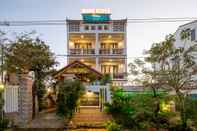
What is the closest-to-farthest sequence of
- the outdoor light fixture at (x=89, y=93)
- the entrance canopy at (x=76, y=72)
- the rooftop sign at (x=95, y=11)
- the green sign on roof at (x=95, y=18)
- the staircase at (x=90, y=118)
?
the staircase at (x=90, y=118) < the outdoor light fixture at (x=89, y=93) < the entrance canopy at (x=76, y=72) < the green sign on roof at (x=95, y=18) < the rooftop sign at (x=95, y=11)

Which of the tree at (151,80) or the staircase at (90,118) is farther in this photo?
the staircase at (90,118)

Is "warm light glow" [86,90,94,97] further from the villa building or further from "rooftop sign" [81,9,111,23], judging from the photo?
"rooftop sign" [81,9,111,23]

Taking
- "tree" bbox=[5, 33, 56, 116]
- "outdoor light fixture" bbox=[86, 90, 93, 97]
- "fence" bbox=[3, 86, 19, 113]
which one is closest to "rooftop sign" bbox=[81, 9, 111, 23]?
"tree" bbox=[5, 33, 56, 116]

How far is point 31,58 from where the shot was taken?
19703 mm

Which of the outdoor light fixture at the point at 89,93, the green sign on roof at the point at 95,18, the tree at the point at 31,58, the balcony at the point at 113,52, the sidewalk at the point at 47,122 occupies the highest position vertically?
the green sign on roof at the point at 95,18

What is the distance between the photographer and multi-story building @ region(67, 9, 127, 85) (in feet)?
110

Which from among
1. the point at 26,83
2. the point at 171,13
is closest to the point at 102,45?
the point at 171,13

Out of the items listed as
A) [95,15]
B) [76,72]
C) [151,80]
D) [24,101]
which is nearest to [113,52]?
[95,15]

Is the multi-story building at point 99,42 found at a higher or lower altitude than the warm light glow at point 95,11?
lower

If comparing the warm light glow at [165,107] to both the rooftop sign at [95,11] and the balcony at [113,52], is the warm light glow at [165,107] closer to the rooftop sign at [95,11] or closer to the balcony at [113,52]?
the balcony at [113,52]

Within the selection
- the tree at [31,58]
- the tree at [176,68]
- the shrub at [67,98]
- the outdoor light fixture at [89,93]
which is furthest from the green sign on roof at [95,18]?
the tree at [176,68]

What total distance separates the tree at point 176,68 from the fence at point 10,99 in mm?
5993

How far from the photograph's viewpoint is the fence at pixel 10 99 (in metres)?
13.1

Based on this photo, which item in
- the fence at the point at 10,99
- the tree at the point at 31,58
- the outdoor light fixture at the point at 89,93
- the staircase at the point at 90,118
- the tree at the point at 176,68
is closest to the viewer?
the tree at the point at 176,68
